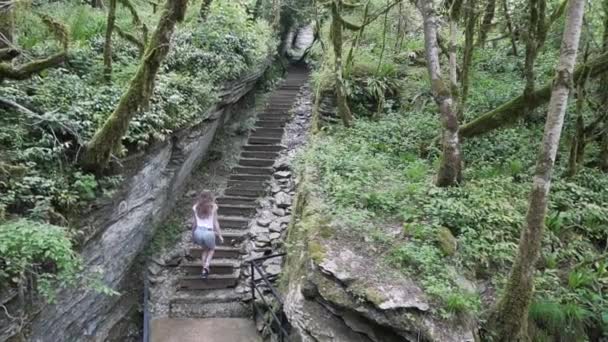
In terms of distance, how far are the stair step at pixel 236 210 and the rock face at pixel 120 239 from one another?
1.06m

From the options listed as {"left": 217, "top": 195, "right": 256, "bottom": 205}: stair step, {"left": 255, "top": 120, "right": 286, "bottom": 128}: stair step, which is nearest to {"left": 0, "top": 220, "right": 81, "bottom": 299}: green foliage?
{"left": 217, "top": 195, "right": 256, "bottom": 205}: stair step

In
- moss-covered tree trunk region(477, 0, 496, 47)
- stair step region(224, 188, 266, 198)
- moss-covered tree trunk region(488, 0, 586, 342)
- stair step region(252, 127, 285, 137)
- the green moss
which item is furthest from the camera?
stair step region(252, 127, 285, 137)

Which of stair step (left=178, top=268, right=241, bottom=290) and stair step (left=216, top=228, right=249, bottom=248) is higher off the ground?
stair step (left=216, top=228, right=249, bottom=248)

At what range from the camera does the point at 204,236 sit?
7645mm

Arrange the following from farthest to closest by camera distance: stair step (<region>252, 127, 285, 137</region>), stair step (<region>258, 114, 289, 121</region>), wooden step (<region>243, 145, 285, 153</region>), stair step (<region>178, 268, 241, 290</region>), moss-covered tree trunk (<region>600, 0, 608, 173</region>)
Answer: stair step (<region>258, 114, 289, 121</region>) → stair step (<region>252, 127, 285, 137</region>) → wooden step (<region>243, 145, 285, 153</region>) → stair step (<region>178, 268, 241, 290</region>) → moss-covered tree trunk (<region>600, 0, 608, 173</region>)

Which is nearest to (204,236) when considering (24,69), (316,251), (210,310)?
(210,310)

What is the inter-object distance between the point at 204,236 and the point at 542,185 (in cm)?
544

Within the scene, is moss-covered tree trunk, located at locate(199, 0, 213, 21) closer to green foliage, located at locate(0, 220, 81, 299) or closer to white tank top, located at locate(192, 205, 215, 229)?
white tank top, located at locate(192, 205, 215, 229)

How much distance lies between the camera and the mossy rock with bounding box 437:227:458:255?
16.8 ft

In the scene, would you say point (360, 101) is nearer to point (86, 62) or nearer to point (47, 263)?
point (86, 62)

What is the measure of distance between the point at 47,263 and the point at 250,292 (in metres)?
4.04

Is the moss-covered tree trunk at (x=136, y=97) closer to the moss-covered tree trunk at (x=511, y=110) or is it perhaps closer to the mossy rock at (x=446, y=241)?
the mossy rock at (x=446, y=241)

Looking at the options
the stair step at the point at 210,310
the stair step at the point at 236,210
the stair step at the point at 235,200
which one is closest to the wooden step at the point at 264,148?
the stair step at the point at 235,200

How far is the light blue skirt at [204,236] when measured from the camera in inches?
300
